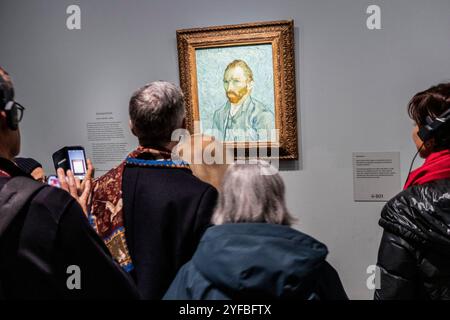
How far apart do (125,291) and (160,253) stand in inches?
18.2

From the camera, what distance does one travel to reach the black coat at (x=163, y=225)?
5.99ft

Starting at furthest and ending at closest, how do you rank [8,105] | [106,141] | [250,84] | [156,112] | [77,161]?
[106,141]
[250,84]
[77,161]
[156,112]
[8,105]

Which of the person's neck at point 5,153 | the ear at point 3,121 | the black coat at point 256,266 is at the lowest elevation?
the black coat at point 256,266

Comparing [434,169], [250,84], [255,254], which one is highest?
[250,84]

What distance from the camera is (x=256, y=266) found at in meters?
1.37

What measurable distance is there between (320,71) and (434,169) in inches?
64.6

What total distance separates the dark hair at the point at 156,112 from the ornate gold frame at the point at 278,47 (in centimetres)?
152

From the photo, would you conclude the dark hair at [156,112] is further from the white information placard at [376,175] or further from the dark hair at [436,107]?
the white information placard at [376,175]

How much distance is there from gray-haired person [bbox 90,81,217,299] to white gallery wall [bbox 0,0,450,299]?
1.63 meters

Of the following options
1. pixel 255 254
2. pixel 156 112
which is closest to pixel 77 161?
pixel 156 112

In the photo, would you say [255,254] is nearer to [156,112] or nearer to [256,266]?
[256,266]

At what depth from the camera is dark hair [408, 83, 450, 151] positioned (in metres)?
1.86

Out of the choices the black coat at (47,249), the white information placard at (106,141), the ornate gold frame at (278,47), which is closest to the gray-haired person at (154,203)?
the black coat at (47,249)

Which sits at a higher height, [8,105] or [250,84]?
[250,84]
